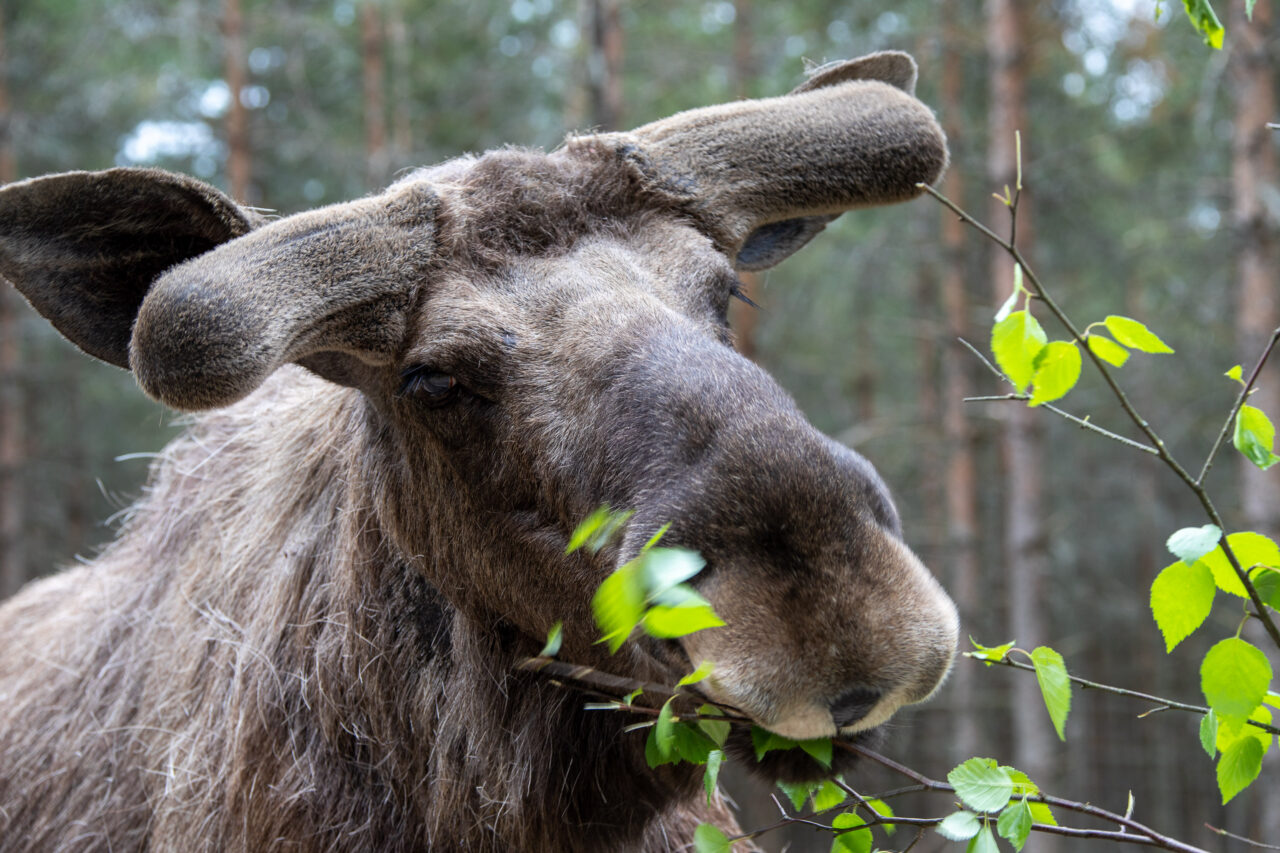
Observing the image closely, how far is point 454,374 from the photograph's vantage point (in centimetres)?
245

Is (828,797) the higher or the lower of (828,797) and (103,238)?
the lower

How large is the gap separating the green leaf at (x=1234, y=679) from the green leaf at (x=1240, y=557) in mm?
142

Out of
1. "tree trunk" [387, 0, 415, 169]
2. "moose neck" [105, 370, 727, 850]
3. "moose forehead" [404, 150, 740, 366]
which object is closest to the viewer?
"moose forehead" [404, 150, 740, 366]

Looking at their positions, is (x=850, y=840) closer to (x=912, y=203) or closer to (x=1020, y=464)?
(x=1020, y=464)

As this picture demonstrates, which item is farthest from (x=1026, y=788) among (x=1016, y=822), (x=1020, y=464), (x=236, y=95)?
(x=236, y=95)

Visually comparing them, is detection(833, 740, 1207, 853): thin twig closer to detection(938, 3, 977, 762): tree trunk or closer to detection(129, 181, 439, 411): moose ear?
detection(129, 181, 439, 411): moose ear

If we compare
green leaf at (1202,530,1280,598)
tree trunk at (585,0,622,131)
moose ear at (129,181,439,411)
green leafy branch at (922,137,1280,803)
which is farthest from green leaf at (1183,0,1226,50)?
tree trunk at (585,0,622,131)

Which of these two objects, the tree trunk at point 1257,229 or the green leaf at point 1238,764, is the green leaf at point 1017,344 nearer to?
the green leaf at point 1238,764

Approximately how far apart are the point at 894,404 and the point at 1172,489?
674 centimetres

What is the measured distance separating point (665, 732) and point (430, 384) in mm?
1026

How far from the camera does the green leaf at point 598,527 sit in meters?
1.74

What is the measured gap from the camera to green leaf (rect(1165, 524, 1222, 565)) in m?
1.62

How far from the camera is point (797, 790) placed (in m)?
2.15

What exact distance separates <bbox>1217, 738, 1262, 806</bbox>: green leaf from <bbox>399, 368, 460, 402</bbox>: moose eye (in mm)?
1755
